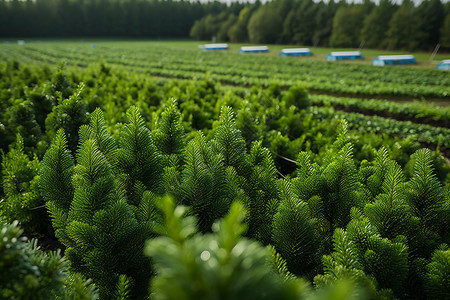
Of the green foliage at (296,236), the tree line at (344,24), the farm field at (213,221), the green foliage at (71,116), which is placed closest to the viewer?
the farm field at (213,221)

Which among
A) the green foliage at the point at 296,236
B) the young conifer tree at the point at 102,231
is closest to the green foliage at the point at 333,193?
the green foliage at the point at 296,236

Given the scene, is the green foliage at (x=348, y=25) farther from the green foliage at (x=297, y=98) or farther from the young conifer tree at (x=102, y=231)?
the young conifer tree at (x=102, y=231)

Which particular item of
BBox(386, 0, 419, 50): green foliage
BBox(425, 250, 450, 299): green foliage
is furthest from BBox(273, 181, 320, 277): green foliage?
BBox(386, 0, 419, 50): green foliage

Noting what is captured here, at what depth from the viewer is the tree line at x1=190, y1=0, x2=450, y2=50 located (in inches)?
1462

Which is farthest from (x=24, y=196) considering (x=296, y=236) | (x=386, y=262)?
(x=386, y=262)

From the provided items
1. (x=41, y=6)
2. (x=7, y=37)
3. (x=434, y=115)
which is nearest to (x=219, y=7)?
(x=41, y=6)

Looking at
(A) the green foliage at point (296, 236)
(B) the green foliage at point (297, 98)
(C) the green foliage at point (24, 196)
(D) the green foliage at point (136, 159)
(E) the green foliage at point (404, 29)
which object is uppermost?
(E) the green foliage at point (404, 29)

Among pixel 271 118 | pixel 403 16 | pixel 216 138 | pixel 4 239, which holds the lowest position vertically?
pixel 271 118

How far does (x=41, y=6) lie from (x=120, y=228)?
7883 cm

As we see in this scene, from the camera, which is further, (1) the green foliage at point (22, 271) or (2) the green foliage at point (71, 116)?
(2) the green foliage at point (71, 116)

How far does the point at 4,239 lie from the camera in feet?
2.16

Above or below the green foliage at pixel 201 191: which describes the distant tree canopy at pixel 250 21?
above

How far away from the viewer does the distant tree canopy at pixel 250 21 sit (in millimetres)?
37750

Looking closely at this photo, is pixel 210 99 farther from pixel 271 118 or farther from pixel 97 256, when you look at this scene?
pixel 97 256
